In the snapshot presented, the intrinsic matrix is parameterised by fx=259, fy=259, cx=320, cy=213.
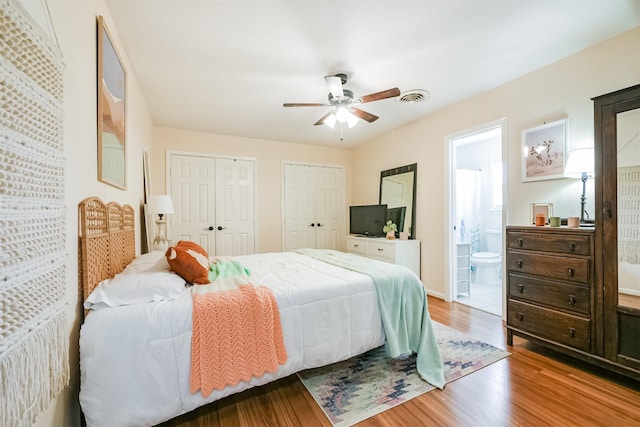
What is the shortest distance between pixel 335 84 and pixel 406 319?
7.02 ft

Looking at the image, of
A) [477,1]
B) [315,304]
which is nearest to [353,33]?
[477,1]

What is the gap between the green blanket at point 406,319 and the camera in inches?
75.3

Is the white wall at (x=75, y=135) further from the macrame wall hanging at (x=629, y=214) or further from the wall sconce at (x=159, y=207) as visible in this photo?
the macrame wall hanging at (x=629, y=214)

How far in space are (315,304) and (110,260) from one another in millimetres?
1387

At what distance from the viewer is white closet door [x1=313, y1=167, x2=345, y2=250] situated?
530cm

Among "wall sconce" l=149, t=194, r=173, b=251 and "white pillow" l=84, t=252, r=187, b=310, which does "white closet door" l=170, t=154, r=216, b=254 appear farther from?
"white pillow" l=84, t=252, r=187, b=310

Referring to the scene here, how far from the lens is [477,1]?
1.71 metres

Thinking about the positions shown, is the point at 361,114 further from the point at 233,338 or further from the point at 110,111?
the point at 233,338

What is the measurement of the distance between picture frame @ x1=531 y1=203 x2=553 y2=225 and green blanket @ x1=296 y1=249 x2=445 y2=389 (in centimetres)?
150

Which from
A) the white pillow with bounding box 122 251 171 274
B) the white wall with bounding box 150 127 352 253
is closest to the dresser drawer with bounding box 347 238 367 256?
the white wall with bounding box 150 127 352 253

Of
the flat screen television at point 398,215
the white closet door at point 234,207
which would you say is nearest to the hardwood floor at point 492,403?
the flat screen television at point 398,215

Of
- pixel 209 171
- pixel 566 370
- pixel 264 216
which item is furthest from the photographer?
pixel 264 216

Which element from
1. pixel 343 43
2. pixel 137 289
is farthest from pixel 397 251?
pixel 137 289

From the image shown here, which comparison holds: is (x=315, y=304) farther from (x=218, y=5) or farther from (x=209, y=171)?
(x=209, y=171)
